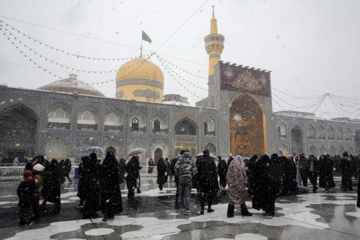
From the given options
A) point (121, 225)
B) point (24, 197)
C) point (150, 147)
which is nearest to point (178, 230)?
point (121, 225)

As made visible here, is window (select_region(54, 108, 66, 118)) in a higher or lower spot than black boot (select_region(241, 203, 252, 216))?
higher

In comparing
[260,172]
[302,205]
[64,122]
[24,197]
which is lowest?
[302,205]

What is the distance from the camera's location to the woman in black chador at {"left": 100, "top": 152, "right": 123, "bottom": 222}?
13.5 feet

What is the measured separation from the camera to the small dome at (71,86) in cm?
2269

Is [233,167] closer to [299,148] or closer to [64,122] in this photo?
[64,122]

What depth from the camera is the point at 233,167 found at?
4492 millimetres

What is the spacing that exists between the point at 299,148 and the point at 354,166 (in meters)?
20.9

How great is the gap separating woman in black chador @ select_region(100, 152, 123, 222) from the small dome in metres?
20.0

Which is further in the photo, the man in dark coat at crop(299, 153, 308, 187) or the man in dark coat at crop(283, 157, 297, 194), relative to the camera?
the man in dark coat at crop(299, 153, 308, 187)

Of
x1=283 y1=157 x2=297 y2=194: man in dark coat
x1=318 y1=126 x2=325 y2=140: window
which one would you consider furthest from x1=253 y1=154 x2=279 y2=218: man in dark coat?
x1=318 y1=126 x2=325 y2=140: window

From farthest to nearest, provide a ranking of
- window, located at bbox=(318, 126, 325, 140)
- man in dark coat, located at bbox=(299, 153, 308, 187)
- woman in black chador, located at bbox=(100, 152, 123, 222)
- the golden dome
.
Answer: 1. window, located at bbox=(318, 126, 325, 140)
2. the golden dome
3. man in dark coat, located at bbox=(299, 153, 308, 187)
4. woman in black chador, located at bbox=(100, 152, 123, 222)

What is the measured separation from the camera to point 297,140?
29.0 m

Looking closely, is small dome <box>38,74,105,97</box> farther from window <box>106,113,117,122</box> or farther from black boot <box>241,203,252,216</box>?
black boot <box>241,203,252,216</box>

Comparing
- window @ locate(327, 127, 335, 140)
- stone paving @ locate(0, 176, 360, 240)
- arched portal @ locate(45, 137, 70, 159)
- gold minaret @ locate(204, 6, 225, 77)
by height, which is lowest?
stone paving @ locate(0, 176, 360, 240)
